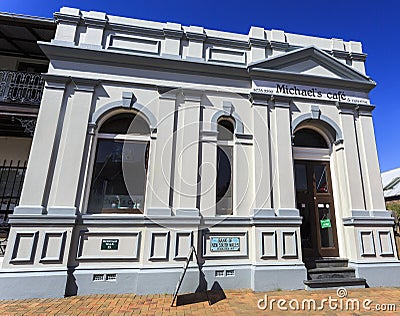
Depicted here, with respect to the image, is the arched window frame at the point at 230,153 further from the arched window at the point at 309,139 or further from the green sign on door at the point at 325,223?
the green sign on door at the point at 325,223

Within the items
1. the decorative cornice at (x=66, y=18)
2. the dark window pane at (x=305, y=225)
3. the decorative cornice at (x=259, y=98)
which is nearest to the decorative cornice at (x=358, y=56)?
the decorative cornice at (x=259, y=98)

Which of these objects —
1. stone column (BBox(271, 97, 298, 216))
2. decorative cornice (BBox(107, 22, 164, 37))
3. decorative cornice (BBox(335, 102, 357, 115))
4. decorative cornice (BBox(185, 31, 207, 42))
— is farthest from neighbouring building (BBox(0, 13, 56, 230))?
decorative cornice (BBox(335, 102, 357, 115))

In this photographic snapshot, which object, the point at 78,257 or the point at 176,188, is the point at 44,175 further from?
the point at 176,188

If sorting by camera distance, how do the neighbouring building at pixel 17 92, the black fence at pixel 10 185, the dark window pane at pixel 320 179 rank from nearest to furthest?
the neighbouring building at pixel 17 92 → the dark window pane at pixel 320 179 → the black fence at pixel 10 185

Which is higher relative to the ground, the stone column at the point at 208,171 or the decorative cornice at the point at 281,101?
the decorative cornice at the point at 281,101

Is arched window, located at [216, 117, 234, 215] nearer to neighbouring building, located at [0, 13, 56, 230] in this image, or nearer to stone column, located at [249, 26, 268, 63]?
stone column, located at [249, 26, 268, 63]

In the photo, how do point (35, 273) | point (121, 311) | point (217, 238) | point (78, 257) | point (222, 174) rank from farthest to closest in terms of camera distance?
point (222, 174), point (217, 238), point (78, 257), point (35, 273), point (121, 311)

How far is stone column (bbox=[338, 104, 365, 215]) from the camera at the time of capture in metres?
6.29

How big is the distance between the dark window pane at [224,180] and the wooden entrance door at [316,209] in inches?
82.6

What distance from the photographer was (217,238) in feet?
18.2

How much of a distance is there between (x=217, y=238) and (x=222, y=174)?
162 centimetres

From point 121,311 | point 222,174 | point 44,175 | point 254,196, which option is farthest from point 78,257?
point 254,196

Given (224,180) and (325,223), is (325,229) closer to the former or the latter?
(325,223)

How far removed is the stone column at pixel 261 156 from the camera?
582 cm
